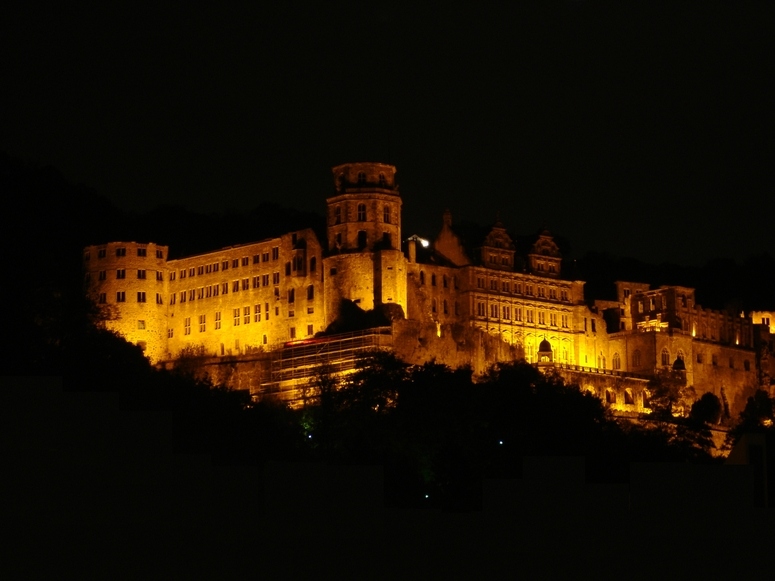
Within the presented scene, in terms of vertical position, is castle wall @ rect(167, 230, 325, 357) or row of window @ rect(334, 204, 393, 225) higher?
row of window @ rect(334, 204, 393, 225)

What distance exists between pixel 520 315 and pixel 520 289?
101 inches

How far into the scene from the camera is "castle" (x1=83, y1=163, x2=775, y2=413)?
13812 cm

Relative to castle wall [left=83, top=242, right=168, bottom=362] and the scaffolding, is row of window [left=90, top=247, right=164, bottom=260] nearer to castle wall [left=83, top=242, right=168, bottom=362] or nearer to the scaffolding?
castle wall [left=83, top=242, right=168, bottom=362]

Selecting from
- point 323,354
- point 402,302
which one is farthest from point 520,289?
point 323,354

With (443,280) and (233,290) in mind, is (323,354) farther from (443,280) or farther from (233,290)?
(443,280)

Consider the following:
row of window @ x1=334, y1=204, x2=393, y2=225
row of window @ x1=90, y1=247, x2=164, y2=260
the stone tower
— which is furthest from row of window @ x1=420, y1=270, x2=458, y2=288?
row of window @ x1=90, y1=247, x2=164, y2=260

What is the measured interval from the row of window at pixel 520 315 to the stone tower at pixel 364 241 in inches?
417

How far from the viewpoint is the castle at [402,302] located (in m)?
138

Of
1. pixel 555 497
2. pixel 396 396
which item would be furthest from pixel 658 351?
pixel 555 497

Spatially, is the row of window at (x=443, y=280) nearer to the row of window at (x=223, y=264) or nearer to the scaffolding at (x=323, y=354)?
the scaffolding at (x=323, y=354)

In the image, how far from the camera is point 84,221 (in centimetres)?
17750

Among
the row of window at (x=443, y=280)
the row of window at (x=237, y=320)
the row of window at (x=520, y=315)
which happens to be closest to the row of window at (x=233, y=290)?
the row of window at (x=237, y=320)

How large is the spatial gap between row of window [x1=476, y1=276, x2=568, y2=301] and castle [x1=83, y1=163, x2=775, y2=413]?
83 mm

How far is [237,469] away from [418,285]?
122 meters
